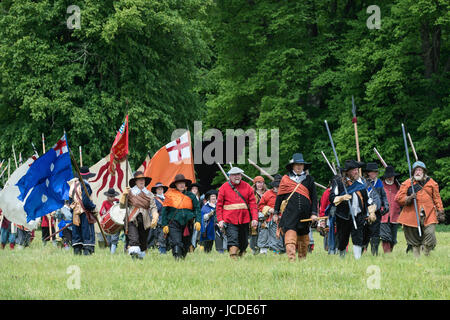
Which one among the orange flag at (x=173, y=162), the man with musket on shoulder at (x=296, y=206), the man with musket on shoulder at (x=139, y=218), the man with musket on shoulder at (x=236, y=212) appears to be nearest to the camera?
the man with musket on shoulder at (x=296, y=206)

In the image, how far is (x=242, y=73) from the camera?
35.8 meters

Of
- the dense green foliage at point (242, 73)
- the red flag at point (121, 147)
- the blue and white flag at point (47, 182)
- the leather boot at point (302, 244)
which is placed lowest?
the leather boot at point (302, 244)

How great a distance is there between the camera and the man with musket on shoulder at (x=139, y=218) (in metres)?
14.8

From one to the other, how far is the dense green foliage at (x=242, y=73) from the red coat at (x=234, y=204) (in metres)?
16.5

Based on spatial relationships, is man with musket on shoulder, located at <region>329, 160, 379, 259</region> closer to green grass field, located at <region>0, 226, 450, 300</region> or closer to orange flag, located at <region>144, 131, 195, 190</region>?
green grass field, located at <region>0, 226, 450, 300</region>

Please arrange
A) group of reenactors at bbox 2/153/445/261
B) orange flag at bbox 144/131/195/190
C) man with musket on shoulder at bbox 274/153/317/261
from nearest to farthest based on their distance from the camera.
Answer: man with musket on shoulder at bbox 274/153/317/261 < group of reenactors at bbox 2/153/445/261 < orange flag at bbox 144/131/195/190

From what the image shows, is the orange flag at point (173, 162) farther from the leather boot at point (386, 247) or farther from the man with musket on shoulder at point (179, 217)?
the leather boot at point (386, 247)

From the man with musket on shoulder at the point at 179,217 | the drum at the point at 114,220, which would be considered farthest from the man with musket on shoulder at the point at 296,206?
the drum at the point at 114,220

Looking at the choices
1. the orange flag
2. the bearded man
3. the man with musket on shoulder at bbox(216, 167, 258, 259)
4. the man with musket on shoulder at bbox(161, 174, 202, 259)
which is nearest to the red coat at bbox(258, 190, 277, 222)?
the orange flag

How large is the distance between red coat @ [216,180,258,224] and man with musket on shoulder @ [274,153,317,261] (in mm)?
1053

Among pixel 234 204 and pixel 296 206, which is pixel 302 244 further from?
pixel 234 204

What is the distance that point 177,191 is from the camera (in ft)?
49.3

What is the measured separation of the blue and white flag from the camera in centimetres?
1459

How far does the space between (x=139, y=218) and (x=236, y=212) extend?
6.26 feet
